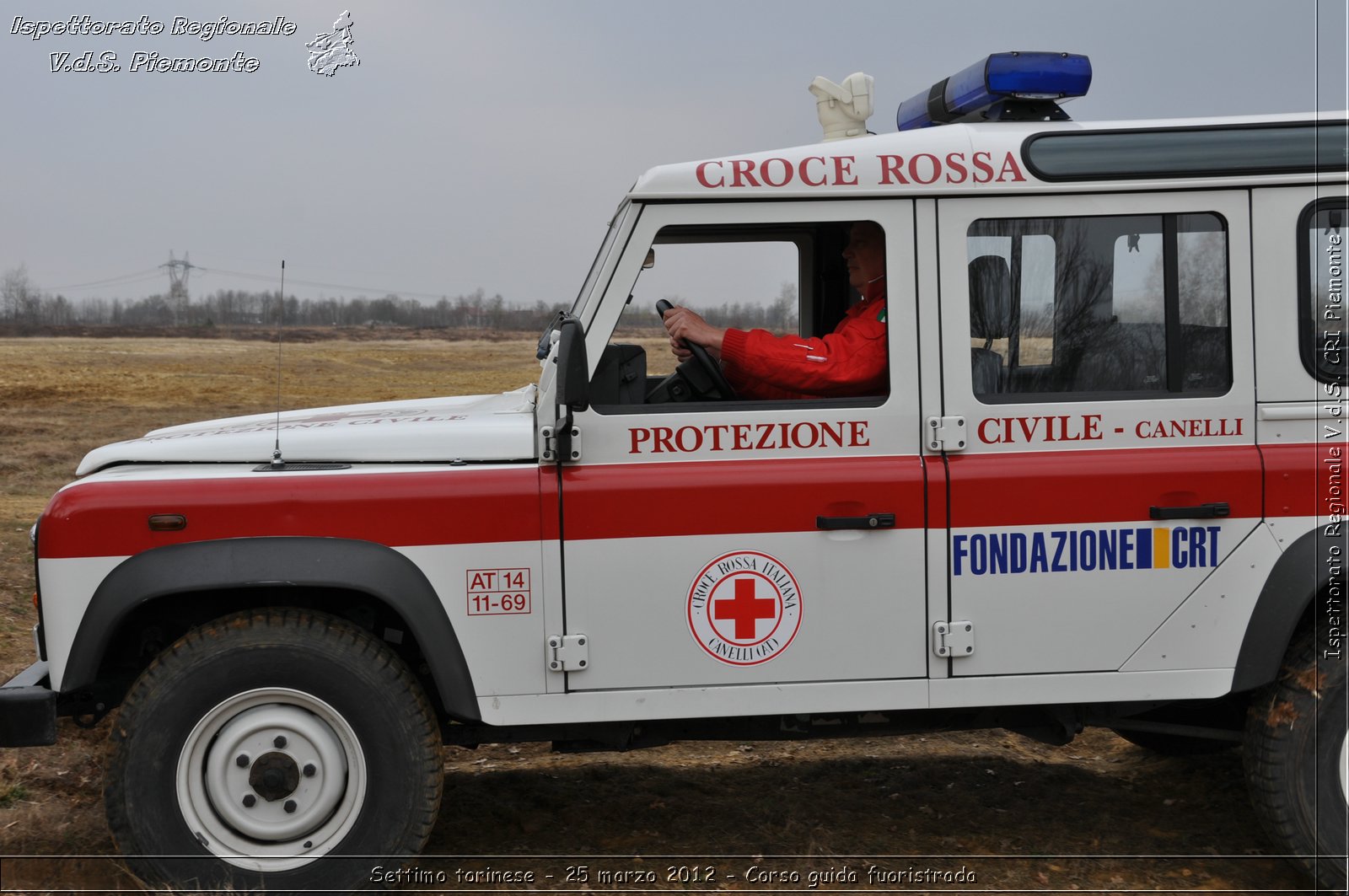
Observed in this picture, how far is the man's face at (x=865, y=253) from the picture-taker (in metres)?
3.82

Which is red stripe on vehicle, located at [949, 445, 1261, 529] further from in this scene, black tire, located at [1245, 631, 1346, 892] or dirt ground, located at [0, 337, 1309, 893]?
dirt ground, located at [0, 337, 1309, 893]

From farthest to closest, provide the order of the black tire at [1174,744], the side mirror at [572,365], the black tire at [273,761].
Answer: the black tire at [1174,744], the black tire at [273,761], the side mirror at [572,365]

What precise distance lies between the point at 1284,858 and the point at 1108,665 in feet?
3.61

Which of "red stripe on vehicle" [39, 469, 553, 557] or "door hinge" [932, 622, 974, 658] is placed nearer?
"red stripe on vehicle" [39, 469, 553, 557]

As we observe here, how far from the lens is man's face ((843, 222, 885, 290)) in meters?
3.82

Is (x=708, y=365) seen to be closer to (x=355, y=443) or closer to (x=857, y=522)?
(x=857, y=522)

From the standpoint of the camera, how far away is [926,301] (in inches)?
148

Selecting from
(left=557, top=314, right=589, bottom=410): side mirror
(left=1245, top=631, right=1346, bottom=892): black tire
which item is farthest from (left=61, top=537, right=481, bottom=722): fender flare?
(left=1245, top=631, right=1346, bottom=892): black tire

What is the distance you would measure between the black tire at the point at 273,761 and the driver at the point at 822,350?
4.63 feet

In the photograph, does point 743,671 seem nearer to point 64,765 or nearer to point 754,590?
point 754,590

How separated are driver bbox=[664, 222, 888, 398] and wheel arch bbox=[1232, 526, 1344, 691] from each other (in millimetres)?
1372

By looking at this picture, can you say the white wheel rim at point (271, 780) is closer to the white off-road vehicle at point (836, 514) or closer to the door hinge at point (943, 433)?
the white off-road vehicle at point (836, 514)

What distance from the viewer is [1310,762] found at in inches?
155

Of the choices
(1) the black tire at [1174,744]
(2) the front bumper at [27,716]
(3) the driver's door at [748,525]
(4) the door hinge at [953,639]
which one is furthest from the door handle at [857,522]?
(2) the front bumper at [27,716]
